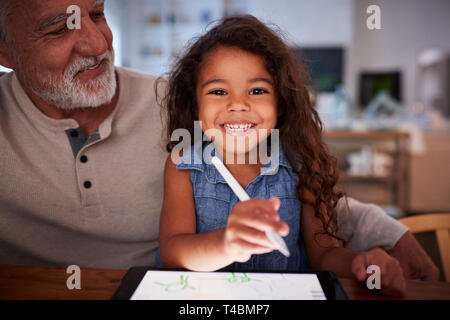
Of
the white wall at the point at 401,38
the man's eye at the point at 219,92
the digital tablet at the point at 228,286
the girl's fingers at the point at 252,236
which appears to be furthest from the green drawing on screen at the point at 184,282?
the white wall at the point at 401,38

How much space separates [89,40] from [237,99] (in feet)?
1.32

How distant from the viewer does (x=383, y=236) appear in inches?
31.8

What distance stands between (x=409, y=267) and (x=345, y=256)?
21cm

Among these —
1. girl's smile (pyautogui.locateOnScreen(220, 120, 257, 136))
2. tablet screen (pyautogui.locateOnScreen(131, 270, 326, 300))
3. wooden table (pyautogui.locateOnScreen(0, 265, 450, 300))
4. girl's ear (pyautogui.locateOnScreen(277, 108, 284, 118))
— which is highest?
girl's ear (pyautogui.locateOnScreen(277, 108, 284, 118))

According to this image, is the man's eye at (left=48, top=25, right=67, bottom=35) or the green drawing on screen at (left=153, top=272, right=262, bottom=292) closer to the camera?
the green drawing on screen at (left=153, top=272, right=262, bottom=292)

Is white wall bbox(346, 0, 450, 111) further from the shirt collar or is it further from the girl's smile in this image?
the girl's smile

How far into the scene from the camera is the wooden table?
56 cm

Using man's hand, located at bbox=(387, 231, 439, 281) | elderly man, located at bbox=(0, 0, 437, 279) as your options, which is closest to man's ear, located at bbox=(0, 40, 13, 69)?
elderly man, located at bbox=(0, 0, 437, 279)

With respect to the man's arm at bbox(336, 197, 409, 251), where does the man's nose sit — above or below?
above

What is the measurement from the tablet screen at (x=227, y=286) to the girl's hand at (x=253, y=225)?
0.07m

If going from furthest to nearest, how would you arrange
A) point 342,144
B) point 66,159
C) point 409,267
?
point 342,144
point 66,159
point 409,267
